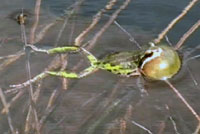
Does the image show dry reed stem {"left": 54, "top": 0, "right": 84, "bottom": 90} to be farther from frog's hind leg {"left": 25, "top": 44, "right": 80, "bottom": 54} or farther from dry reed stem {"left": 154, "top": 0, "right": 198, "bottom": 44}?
dry reed stem {"left": 154, "top": 0, "right": 198, "bottom": 44}

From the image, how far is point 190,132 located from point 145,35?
53 cm

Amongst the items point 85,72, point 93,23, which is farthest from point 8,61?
point 93,23

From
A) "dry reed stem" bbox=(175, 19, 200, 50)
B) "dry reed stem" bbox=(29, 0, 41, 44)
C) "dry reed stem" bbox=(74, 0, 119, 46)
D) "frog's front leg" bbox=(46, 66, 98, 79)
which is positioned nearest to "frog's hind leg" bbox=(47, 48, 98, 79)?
"frog's front leg" bbox=(46, 66, 98, 79)

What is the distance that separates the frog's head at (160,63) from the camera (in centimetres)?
155

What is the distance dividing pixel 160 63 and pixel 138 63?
3.8 inches

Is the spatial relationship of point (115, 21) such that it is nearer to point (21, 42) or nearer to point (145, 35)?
point (145, 35)

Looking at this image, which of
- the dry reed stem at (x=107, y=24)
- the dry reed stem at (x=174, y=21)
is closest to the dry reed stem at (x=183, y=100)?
the dry reed stem at (x=174, y=21)

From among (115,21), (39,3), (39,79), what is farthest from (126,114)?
(39,3)

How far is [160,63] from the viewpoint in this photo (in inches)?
61.2

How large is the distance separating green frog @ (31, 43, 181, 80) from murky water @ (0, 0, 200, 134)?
3 cm

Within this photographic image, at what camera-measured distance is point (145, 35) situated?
180 cm

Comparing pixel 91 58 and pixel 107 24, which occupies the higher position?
pixel 107 24

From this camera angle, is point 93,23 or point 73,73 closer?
point 73,73

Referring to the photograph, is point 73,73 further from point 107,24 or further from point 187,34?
point 187,34
